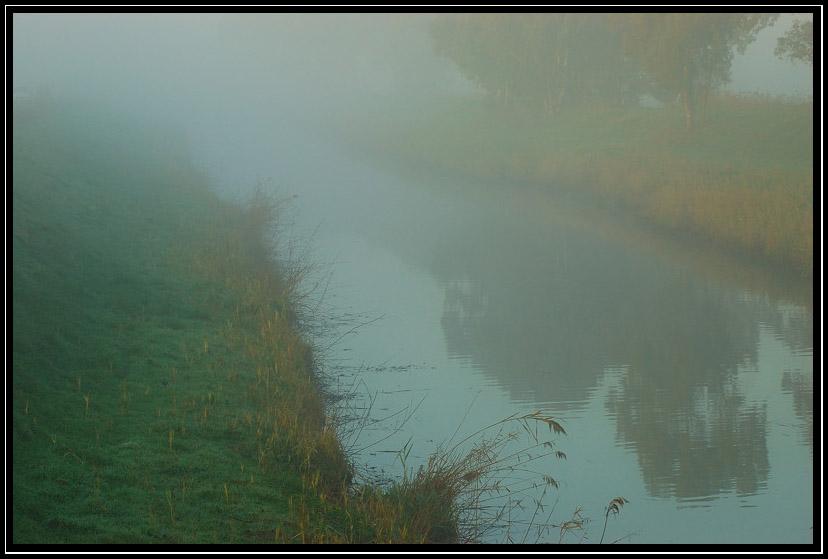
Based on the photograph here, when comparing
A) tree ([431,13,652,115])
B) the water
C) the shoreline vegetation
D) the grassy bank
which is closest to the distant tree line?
tree ([431,13,652,115])

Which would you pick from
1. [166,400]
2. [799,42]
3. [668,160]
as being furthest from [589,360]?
[799,42]

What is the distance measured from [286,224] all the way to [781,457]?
14.9 m

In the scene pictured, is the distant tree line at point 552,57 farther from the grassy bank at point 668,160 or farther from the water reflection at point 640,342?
the water reflection at point 640,342

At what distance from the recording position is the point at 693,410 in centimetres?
1109

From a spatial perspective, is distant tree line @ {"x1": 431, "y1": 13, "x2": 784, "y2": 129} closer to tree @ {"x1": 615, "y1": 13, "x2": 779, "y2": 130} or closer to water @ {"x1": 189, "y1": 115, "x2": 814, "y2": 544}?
tree @ {"x1": 615, "y1": 13, "x2": 779, "y2": 130}

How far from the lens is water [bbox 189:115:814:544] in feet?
28.7

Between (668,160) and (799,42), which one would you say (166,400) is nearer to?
(668,160)

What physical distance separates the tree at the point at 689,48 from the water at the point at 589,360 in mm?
8466

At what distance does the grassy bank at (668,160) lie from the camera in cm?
1928

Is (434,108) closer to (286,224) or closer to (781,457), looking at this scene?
(286,224)

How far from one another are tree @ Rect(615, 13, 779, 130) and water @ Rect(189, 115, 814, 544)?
27.8ft

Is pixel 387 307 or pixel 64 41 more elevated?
pixel 64 41
